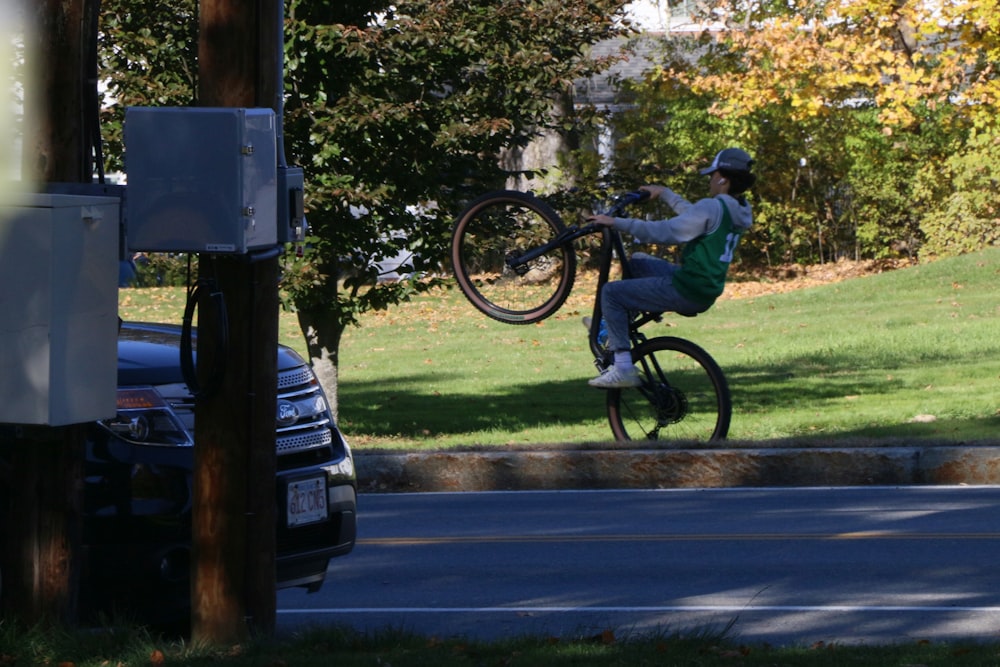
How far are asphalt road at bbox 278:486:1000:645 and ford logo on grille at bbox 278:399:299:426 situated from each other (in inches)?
35.7

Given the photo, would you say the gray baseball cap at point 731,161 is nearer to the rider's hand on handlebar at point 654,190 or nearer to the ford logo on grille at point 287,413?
the rider's hand on handlebar at point 654,190

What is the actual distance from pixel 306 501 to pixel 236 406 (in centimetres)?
72

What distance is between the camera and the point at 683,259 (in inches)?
432

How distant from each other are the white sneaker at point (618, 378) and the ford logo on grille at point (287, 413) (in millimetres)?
4746

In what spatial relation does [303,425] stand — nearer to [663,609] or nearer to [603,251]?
[663,609]

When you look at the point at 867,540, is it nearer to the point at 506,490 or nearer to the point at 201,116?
the point at 506,490

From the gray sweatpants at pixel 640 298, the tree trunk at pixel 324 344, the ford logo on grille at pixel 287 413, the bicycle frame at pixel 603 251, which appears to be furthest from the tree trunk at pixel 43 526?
the tree trunk at pixel 324 344

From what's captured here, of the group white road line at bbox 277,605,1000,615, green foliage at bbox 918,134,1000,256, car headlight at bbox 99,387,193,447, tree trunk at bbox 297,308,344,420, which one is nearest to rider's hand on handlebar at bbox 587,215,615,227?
white road line at bbox 277,605,1000,615

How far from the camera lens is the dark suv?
6086 millimetres

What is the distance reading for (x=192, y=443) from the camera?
6.21 m

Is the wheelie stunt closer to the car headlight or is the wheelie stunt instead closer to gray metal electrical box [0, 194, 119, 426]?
the car headlight

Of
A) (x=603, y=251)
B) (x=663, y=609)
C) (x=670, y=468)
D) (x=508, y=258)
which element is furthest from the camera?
(x=670, y=468)

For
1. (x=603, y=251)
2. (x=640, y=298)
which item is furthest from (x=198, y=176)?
(x=640, y=298)

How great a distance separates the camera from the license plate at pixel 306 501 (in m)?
6.43
